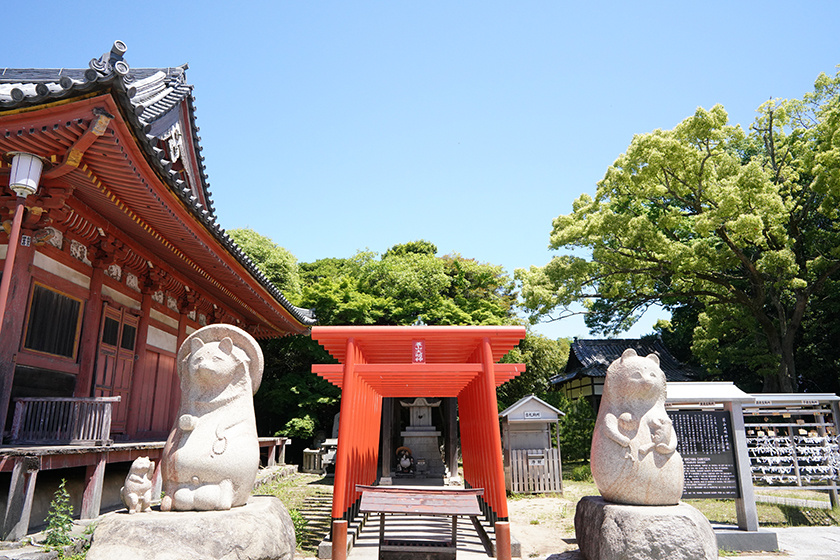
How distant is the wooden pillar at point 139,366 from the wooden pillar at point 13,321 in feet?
9.43

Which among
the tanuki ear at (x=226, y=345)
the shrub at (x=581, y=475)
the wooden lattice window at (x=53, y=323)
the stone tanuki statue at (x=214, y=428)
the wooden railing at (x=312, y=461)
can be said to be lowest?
the shrub at (x=581, y=475)

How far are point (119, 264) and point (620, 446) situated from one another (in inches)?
326

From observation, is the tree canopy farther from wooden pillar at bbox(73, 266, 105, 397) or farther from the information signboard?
the information signboard

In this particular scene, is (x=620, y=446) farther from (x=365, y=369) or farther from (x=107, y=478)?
(x=107, y=478)

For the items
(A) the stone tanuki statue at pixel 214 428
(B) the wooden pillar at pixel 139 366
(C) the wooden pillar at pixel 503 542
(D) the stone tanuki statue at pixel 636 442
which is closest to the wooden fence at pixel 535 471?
(C) the wooden pillar at pixel 503 542

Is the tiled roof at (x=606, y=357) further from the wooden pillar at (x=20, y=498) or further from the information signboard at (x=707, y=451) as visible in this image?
the wooden pillar at (x=20, y=498)

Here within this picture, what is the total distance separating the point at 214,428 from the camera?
4703mm

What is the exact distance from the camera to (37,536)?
229 inches

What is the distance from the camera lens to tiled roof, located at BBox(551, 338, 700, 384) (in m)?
22.3

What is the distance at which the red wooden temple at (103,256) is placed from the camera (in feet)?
16.8

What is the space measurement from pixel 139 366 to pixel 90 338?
5.98 feet

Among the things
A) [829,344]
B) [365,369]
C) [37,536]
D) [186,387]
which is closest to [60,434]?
[37,536]

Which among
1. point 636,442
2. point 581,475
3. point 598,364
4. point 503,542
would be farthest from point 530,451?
point 598,364

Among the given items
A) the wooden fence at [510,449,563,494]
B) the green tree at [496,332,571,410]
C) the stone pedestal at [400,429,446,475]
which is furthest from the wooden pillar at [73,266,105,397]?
the green tree at [496,332,571,410]
